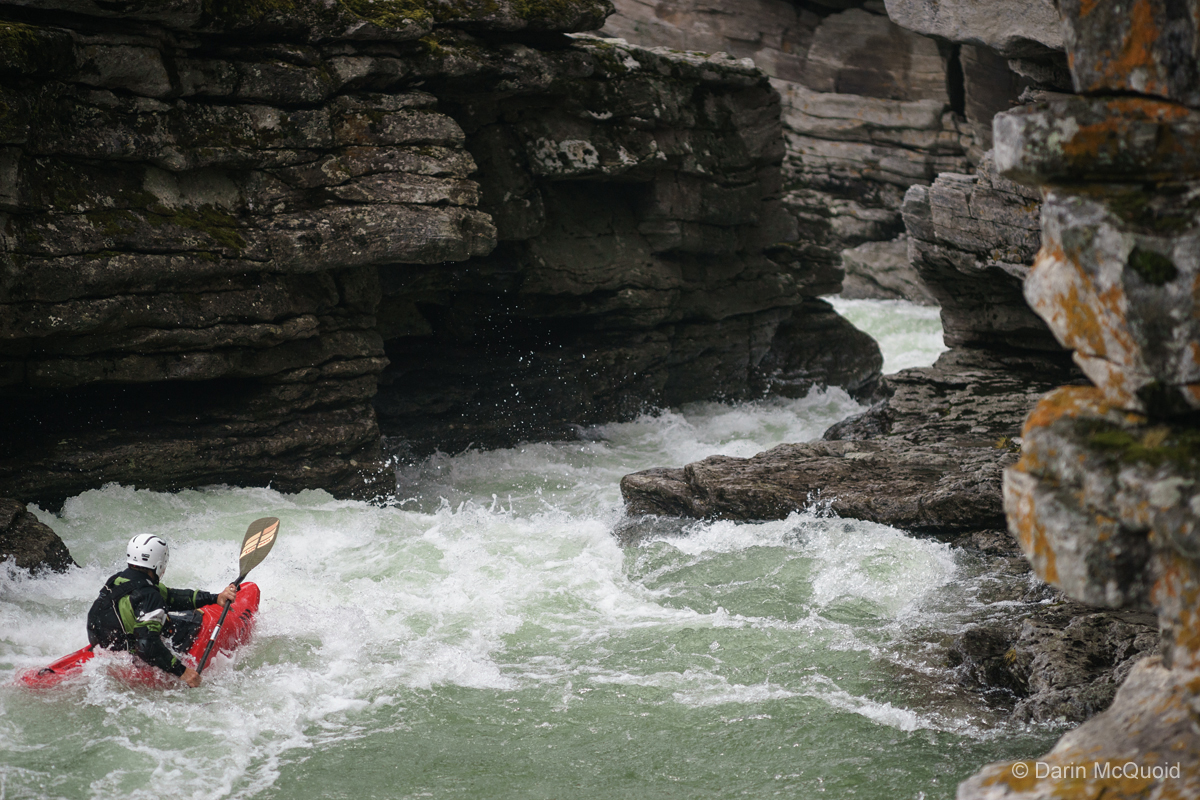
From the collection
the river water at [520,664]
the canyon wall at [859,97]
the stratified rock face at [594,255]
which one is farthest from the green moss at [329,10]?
the canyon wall at [859,97]

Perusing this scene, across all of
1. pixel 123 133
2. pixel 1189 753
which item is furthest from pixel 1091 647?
pixel 123 133

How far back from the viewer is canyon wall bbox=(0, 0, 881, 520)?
10.9 meters

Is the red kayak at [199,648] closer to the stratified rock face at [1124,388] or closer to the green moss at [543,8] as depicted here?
the stratified rock face at [1124,388]

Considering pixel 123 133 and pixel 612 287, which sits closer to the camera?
pixel 123 133

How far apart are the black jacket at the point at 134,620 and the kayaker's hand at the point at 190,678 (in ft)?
0.25

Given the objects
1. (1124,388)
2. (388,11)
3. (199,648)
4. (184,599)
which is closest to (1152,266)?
(1124,388)

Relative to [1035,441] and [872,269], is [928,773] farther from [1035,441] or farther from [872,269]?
[872,269]

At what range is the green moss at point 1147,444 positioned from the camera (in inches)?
164

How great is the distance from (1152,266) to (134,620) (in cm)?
750

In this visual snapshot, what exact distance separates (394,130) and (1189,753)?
36.7 feet

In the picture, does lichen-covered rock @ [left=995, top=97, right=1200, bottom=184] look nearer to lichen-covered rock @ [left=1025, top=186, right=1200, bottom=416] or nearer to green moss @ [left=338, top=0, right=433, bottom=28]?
lichen-covered rock @ [left=1025, top=186, right=1200, bottom=416]

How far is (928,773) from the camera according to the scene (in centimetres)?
649

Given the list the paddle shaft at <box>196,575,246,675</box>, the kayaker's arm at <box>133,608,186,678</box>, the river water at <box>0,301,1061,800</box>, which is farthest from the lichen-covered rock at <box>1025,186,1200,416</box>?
the kayaker's arm at <box>133,608,186,678</box>

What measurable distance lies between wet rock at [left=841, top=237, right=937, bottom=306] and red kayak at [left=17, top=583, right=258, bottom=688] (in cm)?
2477
